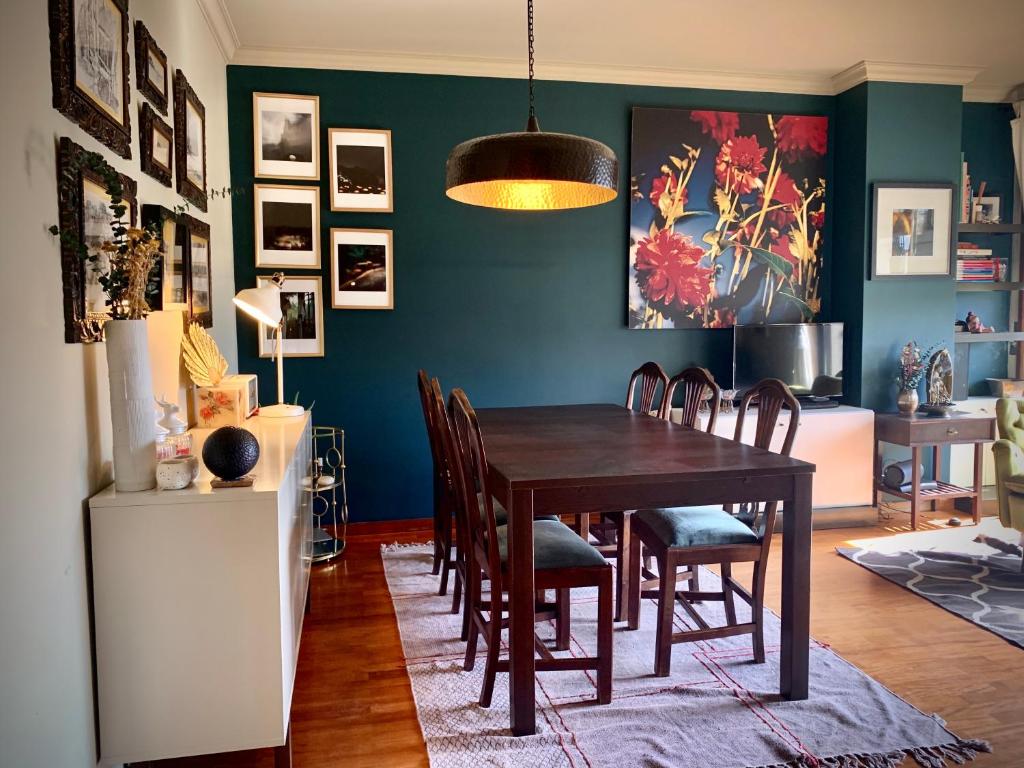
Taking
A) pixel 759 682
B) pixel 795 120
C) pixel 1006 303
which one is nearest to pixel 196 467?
pixel 759 682

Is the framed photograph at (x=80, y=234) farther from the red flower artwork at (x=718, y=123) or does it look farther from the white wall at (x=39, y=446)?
the red flower artwork at (x=718, y=123)

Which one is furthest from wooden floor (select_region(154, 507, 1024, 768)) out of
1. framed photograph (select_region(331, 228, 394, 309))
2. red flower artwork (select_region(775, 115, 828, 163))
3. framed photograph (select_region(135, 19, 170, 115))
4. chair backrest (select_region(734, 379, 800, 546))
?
Result: red flower artwork (select_region(775, 115, 828, 163))

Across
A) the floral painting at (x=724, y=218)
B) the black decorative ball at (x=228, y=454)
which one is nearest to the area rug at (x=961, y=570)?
the floral painting at (x=724, y=218)

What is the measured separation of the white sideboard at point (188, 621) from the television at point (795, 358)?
352cm

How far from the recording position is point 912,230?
15.6ft

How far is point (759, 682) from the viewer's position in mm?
2543

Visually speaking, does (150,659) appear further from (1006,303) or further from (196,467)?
(1006,303)

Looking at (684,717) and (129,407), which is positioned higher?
(129,407)

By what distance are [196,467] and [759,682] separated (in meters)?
1.93

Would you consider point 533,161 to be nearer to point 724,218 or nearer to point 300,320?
point 300,320

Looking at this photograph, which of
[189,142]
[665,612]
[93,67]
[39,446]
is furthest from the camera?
[189,142]

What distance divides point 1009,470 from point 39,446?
3.89 metres

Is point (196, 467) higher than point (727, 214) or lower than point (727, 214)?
lower

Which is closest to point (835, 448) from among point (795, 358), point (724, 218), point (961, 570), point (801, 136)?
point (795, 358)
